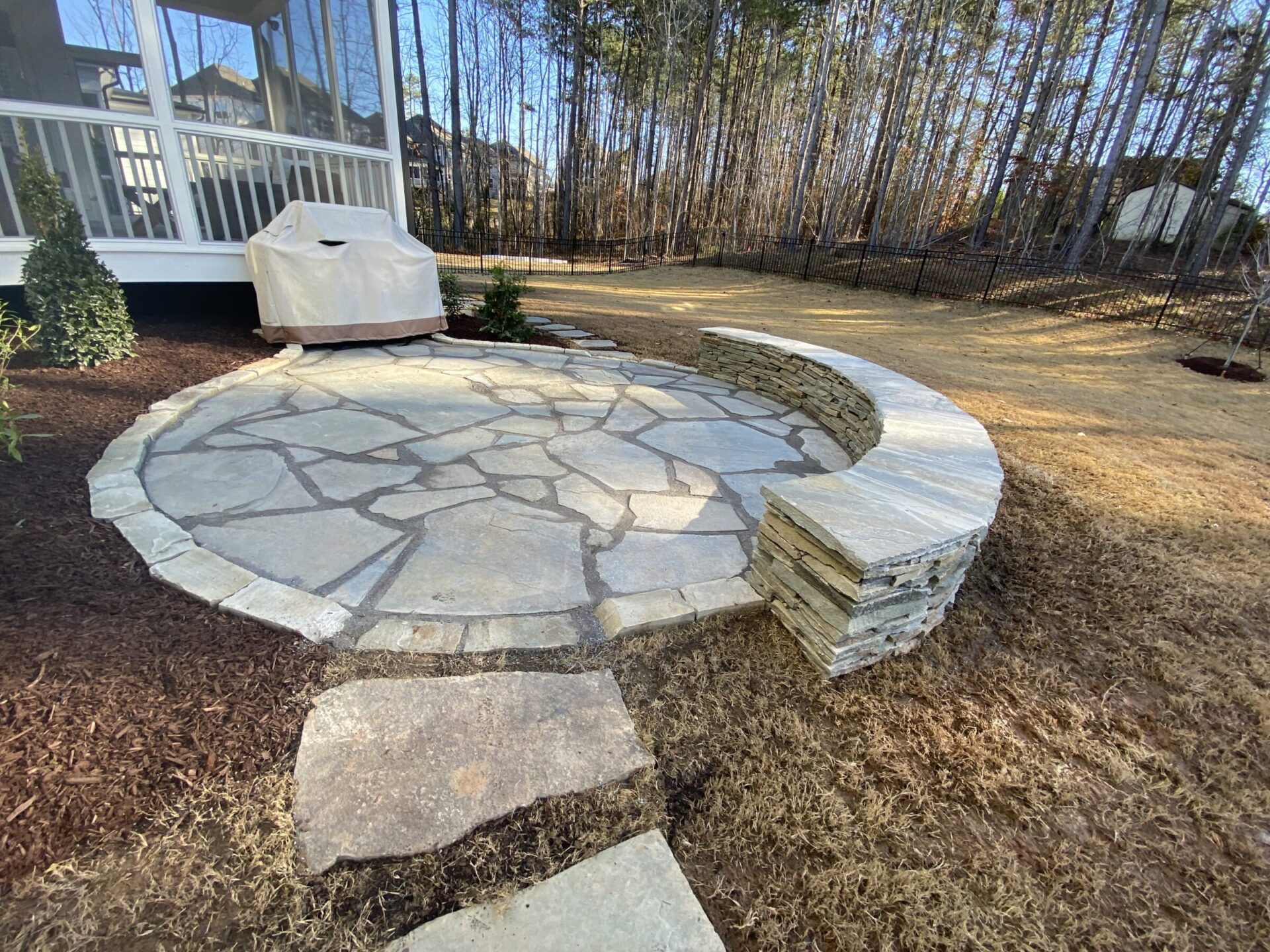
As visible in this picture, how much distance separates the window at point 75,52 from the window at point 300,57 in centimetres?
85

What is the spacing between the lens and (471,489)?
2635 millimetres

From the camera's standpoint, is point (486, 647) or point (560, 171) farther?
point (560, 171)

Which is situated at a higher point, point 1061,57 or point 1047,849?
point 1061,57

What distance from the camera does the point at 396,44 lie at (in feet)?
18.4

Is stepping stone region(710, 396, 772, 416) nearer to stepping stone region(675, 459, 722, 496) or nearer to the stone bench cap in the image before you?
stepping stone region(675, 459, 722, 496)

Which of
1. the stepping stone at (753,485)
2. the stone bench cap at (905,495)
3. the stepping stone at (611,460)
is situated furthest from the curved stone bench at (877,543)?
the stepping stone at (611,460)

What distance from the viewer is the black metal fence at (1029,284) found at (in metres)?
8.76

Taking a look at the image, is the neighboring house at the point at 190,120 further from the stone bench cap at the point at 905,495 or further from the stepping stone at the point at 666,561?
the stone bench cap at the point at 905,495

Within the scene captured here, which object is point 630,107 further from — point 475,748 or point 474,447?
point 475,748

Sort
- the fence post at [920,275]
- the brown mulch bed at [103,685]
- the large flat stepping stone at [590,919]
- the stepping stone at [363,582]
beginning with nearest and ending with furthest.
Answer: the large flat stepping stone at [590,919]
the brown mulch bed at [103,685]
the stepping stone at [363,582]
the fence post at [920,275]

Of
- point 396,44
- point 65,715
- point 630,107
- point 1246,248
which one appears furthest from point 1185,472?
point 1246,248

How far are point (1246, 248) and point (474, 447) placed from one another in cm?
2602

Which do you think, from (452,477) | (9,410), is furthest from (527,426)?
(9,410)

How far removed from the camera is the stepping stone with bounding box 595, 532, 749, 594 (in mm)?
2062
